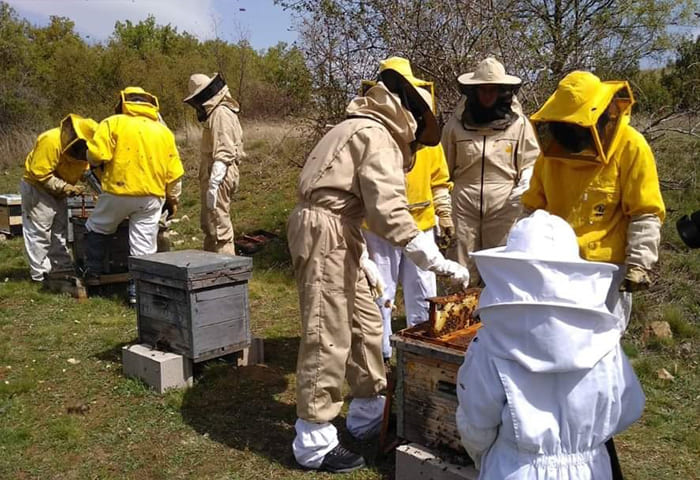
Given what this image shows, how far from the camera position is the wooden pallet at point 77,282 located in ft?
21.9

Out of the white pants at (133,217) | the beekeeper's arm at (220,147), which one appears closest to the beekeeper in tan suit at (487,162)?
the beekeeper's arm at (220,147)

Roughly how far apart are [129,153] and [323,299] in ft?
11.4

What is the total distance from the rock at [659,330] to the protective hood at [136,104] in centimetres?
470

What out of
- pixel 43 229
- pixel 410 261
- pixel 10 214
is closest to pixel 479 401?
pixel 410 261

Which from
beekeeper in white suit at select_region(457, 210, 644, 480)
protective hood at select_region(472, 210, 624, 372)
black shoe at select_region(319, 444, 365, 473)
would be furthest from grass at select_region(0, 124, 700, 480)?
protective hood at select_region(472, 210, 624, 372)

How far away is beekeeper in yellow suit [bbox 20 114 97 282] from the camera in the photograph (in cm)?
673

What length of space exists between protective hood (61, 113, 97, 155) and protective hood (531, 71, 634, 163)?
4.95m

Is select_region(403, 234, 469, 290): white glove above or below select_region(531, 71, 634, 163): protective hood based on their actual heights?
below

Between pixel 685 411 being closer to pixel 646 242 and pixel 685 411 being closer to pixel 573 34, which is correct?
pixel 646 242

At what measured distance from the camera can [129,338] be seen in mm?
5520

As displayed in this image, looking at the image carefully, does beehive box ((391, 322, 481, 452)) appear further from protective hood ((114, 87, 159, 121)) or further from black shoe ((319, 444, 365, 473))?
protective hood ((114, 87, 159, 121))

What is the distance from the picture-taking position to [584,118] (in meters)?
2.79

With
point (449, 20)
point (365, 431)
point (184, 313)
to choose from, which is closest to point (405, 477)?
point (365, 431)

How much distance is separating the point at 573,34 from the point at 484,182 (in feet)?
11.5
